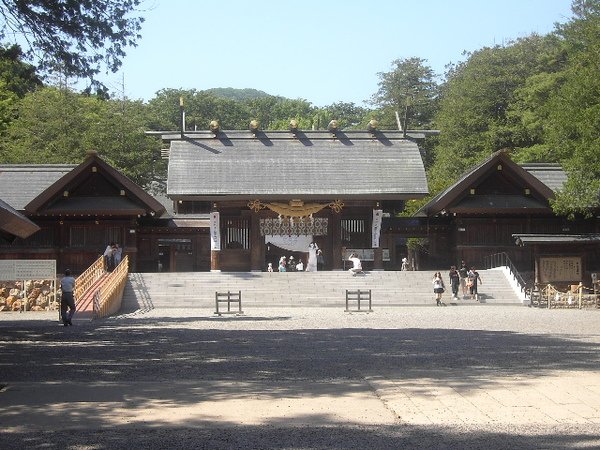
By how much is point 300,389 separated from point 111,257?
89.1 ft

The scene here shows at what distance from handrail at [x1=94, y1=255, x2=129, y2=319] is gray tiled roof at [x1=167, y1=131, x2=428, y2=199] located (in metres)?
6.10

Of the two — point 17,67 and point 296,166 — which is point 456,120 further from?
point 17,67

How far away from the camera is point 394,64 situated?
82000 mm

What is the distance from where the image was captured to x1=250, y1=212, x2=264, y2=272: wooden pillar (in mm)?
40312

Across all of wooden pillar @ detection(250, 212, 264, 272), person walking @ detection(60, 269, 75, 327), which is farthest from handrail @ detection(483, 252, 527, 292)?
person walking @ detection(60, 269, 75, 327)

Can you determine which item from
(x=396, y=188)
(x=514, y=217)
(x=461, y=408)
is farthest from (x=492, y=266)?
(x=461, y=408)

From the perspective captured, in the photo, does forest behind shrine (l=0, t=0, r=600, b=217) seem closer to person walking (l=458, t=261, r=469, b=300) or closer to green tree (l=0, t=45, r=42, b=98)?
person walking (l=458, t=261, r=469, b=300)

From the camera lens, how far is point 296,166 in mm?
41312

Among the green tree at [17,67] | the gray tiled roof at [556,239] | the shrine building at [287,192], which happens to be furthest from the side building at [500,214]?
the green tree at [17,67]

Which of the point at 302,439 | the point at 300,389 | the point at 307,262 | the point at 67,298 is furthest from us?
the point at 307,262

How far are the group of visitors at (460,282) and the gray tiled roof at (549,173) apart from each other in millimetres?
9390

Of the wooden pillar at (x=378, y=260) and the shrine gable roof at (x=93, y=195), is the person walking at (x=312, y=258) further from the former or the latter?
the shrine gable roof at (x=93, y=195)

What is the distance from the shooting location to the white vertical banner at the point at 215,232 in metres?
39.5

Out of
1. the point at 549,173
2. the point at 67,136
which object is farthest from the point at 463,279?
the point at 67,136
